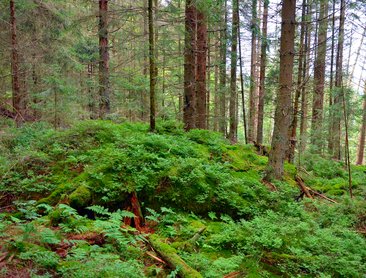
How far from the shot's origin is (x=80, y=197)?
510 cm

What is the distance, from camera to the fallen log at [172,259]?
3414 millimetres

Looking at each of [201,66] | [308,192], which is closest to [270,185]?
[308,192]

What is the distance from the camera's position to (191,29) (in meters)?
9.59

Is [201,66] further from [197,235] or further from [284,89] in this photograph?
[197,235]

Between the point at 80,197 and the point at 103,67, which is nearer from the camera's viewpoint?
the point at 80,197

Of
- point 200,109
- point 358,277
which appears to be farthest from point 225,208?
point 200,109

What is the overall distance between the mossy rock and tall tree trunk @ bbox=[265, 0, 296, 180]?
4.68 m

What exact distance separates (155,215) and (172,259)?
153cm

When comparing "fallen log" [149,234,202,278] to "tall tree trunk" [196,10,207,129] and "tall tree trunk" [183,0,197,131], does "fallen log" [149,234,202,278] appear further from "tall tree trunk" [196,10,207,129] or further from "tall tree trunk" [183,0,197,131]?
"tall tree trunk" [196,10,207,129]

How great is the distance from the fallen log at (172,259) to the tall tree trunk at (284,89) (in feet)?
14.8

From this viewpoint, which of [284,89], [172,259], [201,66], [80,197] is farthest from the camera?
[201,66]

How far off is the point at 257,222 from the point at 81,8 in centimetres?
1616

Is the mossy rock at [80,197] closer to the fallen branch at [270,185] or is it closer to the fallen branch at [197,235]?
the fallen branch at [197,235]

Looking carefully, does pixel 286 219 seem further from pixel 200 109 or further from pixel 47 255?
pixel 200 109
